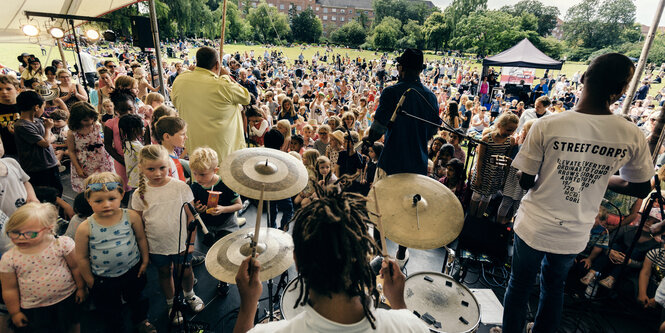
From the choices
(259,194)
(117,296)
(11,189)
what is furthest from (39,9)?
(259,194)

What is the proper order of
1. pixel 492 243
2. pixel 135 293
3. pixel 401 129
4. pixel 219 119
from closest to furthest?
pixel 135 293
pixel 401 129
pixel 219 119
pixel 492 243

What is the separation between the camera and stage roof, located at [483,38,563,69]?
13.5 m

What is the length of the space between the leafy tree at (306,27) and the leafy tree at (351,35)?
5.33 metres

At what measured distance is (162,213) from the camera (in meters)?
2.77

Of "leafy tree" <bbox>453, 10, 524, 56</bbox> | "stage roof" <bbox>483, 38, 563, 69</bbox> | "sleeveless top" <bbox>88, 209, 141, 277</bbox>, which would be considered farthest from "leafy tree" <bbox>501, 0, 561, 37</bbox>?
"sleeveless top" <bbox>88, 209, 141, 277</bbox>

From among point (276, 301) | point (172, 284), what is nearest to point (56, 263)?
point (172, 284)

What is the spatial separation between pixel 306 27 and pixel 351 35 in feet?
42.4

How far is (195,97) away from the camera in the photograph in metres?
3.62

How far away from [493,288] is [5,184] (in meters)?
5.39

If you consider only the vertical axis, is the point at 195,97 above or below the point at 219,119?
above

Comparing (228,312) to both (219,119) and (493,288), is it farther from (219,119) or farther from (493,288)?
(493,288)

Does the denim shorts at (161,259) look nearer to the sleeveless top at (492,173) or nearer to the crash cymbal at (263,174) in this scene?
the crash cymbal at (263,174)

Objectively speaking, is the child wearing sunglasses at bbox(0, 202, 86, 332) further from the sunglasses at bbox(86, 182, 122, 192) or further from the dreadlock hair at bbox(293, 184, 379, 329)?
the dreadlock hair at bbox(293, 184, 379, 329)

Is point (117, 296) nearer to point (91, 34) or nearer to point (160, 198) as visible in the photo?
point (160, 198)
